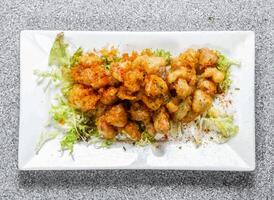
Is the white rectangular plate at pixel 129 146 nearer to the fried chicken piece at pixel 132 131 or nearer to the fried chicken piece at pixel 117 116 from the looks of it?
the fried chicken piece at pixel 132 131

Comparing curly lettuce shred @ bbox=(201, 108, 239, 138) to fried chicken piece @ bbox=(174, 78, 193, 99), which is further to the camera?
curly lettuce shred @ bbox=(201, 108, 239, 138)

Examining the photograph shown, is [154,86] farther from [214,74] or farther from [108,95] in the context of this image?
[214,74]

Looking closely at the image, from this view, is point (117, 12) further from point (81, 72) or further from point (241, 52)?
point (241, 52)

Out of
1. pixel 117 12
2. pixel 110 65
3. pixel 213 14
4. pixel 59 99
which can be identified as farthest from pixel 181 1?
pixel 59 99

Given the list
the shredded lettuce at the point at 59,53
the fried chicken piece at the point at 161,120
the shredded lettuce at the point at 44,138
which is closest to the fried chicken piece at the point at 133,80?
the fried chicken piece at the point at 161,120

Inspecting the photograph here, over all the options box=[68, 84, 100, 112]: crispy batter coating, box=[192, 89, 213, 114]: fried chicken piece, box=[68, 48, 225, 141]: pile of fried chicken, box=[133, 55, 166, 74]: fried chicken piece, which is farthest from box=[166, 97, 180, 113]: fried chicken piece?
box=[68, 84, 100, 112]: crispy batter coating

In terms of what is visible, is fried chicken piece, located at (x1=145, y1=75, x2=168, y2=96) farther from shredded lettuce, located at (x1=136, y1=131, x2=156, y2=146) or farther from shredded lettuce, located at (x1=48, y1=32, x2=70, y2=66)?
shredded lettuce, located at (x1=48, y1=32, x2=70, y2=66)
